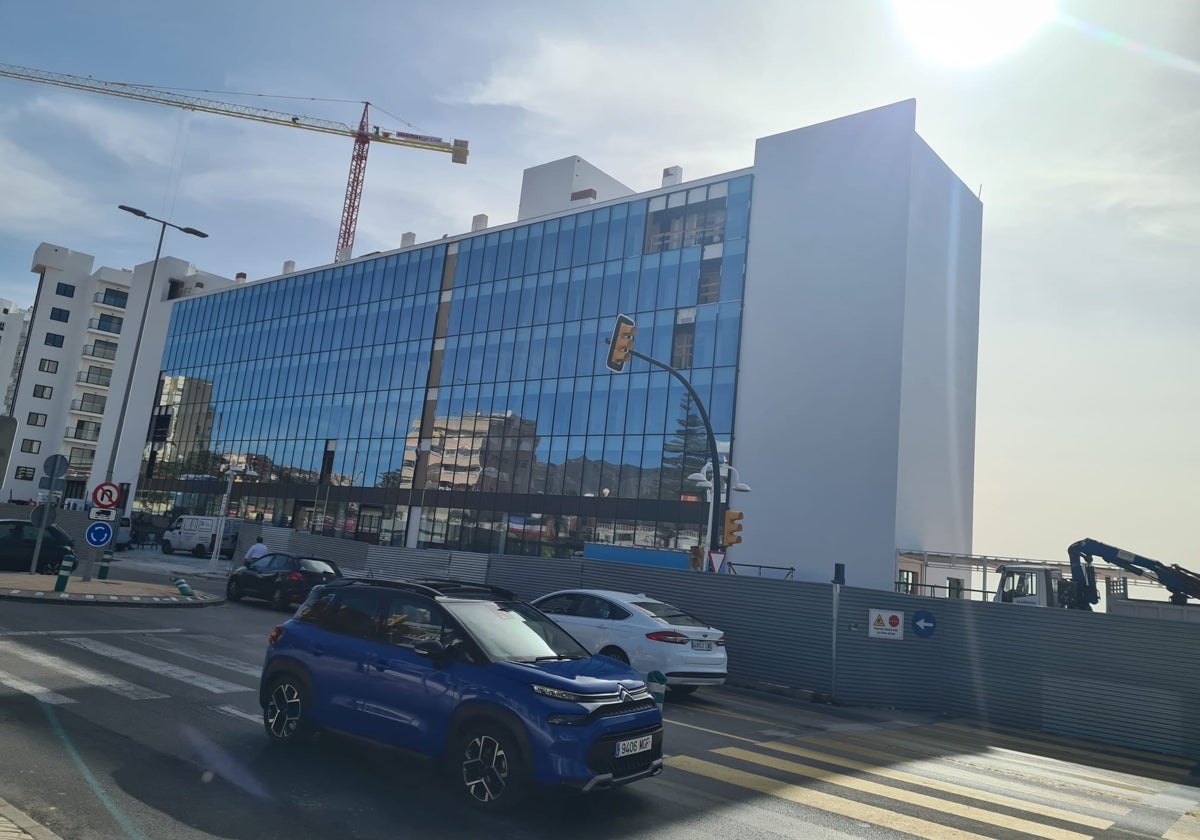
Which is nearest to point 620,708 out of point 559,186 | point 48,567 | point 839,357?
point 48,567

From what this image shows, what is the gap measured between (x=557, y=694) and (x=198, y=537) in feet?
149

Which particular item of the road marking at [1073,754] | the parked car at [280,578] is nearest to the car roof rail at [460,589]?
the road marking at [1073,754]

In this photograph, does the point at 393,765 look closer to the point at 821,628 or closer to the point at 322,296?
the point at 821,628

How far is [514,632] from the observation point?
7523 mm

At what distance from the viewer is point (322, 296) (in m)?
→ 61.6

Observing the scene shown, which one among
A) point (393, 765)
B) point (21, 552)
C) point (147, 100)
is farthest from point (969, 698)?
point (147, 100)

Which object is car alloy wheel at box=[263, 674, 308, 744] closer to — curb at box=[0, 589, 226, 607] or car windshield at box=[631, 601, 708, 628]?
car windshield at box=[631, 601, 708, 628]

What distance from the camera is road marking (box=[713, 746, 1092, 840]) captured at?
24.1ft

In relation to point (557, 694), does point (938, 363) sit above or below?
above

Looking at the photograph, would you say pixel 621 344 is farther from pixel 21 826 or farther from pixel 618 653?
pixel 21 826

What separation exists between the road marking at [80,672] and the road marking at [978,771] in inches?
326

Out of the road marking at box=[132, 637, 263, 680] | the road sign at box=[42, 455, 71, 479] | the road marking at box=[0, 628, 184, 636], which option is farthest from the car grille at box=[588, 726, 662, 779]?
the road sign at box=[42, 455, 71, 479]

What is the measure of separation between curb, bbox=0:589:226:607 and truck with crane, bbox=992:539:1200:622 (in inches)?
799

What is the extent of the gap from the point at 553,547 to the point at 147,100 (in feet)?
284
